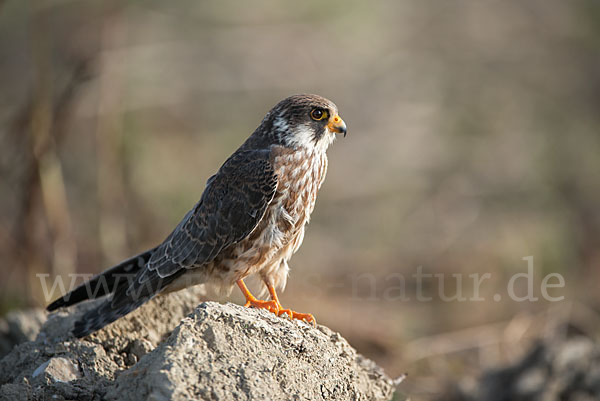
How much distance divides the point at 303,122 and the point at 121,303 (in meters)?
1.53

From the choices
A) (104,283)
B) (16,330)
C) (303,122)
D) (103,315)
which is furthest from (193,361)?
(16,330)

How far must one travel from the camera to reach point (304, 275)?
8.70 metres

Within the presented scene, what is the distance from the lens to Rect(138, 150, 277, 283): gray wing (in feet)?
13.0

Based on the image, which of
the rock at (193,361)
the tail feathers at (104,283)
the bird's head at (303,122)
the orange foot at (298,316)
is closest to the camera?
the rock at (193,361)

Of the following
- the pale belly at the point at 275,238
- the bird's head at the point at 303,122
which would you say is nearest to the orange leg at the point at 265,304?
the pale belly at the point at 275,238

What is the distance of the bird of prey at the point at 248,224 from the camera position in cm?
395

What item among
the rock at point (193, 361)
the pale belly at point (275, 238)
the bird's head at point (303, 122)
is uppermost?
the bird's head at point (303, 122)

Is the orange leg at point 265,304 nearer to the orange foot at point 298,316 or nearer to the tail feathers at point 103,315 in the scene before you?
the orange foot at point 298,316

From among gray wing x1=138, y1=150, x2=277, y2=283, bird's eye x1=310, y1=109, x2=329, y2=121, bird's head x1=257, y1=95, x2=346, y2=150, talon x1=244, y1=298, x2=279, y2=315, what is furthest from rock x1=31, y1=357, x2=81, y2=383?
bird's eye x1=310, y1=109, x2=329, y2=121

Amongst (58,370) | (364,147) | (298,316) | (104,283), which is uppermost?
(364,147)

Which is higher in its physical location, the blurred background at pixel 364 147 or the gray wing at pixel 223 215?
the blurred background at pixel 364 147

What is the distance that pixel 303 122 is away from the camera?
13.6 feet

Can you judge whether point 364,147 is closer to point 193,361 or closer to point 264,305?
point 264,305

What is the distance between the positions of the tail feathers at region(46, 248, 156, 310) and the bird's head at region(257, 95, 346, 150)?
46.6 inches
